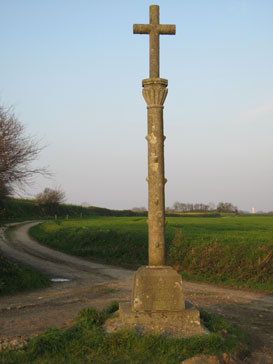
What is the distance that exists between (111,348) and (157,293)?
1.42m

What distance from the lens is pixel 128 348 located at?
245 inches

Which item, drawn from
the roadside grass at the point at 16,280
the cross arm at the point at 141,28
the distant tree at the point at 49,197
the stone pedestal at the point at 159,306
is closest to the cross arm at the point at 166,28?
the cross arm at the point at 141,28

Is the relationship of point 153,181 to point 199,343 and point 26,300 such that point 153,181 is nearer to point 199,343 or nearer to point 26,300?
point 199,343

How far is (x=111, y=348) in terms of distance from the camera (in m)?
6.28

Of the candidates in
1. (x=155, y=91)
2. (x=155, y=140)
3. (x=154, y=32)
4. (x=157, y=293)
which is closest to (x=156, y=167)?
(x=155, y=140)

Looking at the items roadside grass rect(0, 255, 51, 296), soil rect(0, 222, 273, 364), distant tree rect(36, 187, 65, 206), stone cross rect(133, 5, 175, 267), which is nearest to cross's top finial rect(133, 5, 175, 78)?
stone cross rect(133, 5, 175, 267)

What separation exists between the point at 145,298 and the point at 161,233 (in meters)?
1.30

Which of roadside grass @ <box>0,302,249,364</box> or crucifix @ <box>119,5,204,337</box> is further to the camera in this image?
crucifix @ <box>119,5,204,337</box>

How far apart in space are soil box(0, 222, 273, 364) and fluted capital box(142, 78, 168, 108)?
5.07 m

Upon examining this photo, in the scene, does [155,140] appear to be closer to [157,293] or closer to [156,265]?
[156,265]

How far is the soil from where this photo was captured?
7.74 meters

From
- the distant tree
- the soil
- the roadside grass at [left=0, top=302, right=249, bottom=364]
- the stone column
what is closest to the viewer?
the roadside grass at [left=0, top=302, right=249, bottom=364]

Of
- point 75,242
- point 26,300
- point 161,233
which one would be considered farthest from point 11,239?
point 161,233

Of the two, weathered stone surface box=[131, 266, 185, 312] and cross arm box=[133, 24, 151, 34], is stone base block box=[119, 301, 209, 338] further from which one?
cross arm box=[133, 24, 151, 34]
